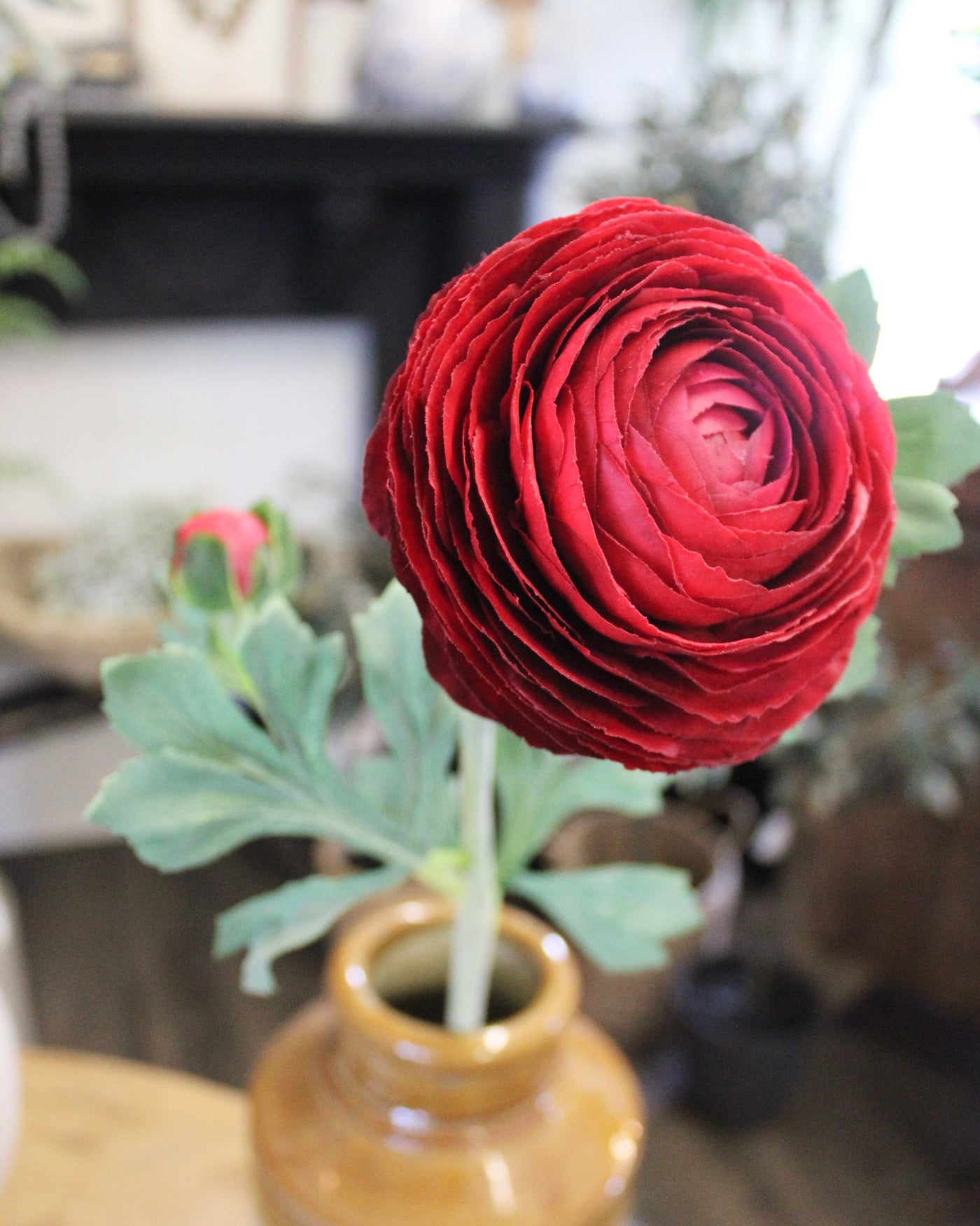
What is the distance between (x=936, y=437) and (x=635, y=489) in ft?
0.40

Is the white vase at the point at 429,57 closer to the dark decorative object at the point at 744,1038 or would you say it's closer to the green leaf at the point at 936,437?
the dark decorative object at the point at 744,1038

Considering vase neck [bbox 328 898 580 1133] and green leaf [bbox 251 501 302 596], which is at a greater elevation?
green leaf [bbox 251 501 302 596]

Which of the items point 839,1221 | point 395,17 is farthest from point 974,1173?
point 395,17

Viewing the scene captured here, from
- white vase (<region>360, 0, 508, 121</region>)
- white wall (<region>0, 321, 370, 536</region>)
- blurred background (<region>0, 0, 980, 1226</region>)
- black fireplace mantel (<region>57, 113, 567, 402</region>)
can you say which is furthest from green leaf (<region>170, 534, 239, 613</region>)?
white vase (<region>360, 0, 508, 121</region>)

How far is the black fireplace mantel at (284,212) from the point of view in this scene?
1.59m

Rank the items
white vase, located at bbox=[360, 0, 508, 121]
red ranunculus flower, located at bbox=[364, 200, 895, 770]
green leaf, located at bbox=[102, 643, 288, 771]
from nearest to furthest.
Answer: red ranunculus flower, located at bbox=[364, 200, 895, 770], green leaf, located at bbox=[102, 643, 288, 771], white vase, located at bbox=[360, 0, 508, 121]

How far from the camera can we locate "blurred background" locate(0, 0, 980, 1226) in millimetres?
1256

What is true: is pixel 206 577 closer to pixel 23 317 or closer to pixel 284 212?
pixel 23 317

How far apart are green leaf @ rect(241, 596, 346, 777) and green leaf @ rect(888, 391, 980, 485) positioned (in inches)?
7.5

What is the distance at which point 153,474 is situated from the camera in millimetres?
1860

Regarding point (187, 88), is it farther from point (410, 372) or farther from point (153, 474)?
point (410, 372)

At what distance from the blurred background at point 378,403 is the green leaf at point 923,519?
2.83ft

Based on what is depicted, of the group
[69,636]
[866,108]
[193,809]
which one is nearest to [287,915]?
[193,809]

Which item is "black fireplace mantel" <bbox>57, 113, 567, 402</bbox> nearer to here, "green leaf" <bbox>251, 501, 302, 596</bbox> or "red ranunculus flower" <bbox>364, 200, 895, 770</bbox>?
"green leaf" <bbox>251, 501, 302, 596</bbox>
